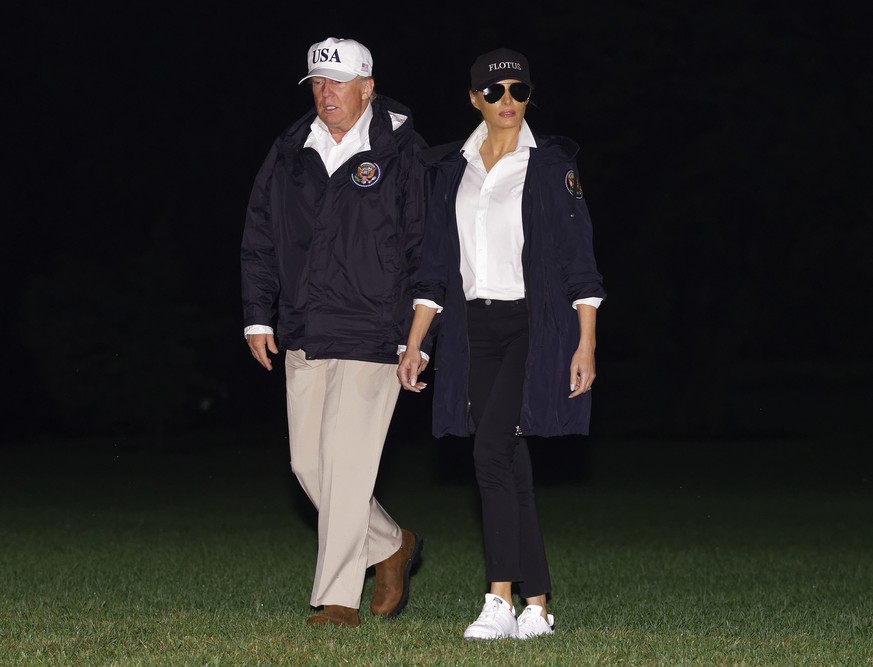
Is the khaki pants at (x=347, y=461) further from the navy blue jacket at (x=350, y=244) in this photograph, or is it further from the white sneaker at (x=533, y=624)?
the white sneaker at (x=533, y=624)

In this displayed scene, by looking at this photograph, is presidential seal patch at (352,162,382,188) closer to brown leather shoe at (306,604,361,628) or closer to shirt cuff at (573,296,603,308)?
shirt cuff at (573,296,603,308)

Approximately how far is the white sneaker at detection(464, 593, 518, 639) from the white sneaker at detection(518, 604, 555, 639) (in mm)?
28

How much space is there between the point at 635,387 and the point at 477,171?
3124 centimetres

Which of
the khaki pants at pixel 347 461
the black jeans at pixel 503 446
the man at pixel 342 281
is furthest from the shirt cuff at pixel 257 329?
the black jeans at pixel 503 446

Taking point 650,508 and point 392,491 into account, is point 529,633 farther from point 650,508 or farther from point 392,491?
point 392,491

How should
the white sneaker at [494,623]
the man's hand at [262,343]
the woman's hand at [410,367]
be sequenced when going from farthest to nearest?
the man's hand at [262,343] < the woman's hand at [410,367] < the white sneaker at [494,623]

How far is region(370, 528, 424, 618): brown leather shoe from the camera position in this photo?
714 cm

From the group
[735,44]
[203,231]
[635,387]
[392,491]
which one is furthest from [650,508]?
[635,387]

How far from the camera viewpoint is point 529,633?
20.7 feet

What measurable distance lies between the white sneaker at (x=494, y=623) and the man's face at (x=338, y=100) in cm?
211

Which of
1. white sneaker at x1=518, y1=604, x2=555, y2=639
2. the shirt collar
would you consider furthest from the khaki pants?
the shirt collar

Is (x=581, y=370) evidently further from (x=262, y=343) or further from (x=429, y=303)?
(x=262, y=343)

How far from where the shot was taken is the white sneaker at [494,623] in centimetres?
618

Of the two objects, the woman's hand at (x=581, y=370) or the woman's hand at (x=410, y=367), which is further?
the woman's hand at (x=410, y=367)
